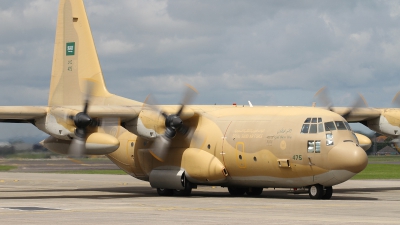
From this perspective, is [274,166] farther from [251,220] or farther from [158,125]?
[251,220]

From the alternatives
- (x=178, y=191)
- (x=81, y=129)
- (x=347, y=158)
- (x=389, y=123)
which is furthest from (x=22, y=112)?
(x=389, y=123)

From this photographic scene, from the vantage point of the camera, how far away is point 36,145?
1262 inches

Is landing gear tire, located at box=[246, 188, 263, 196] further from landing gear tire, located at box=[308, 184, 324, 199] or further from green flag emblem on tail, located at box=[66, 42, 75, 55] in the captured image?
green flag emblem on tail, located at box=[66, 42, 75, 55]

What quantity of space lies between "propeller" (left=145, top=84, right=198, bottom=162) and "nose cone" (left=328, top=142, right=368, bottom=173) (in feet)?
22.1

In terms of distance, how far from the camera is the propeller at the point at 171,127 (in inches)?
1118

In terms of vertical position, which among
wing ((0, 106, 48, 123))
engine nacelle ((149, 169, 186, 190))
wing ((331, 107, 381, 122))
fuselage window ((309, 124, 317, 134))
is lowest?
engine nacelle ((149, 169, 186, 190))

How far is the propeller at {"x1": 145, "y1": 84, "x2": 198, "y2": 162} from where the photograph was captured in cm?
2839

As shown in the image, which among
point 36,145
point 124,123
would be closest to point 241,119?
point 124,123

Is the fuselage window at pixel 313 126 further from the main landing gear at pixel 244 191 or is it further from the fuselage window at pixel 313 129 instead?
the main landing gear at pixel 244 191

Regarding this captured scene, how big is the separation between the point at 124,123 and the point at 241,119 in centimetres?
496

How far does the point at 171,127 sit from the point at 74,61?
7762 millimetres

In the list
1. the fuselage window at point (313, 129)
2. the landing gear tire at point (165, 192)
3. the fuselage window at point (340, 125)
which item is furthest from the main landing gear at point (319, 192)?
the landing gear tire at point (165, 192)

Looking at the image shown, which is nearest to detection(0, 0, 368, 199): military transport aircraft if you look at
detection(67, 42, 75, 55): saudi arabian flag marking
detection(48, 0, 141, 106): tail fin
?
detection(48, 0, 141, 106): tail fin

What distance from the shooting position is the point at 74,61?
3356 centimetres
